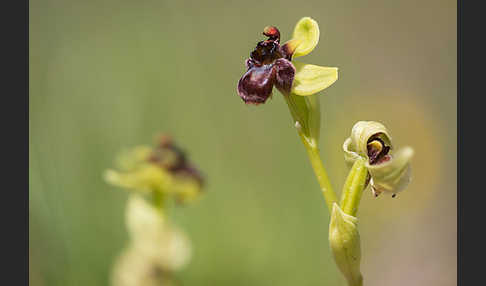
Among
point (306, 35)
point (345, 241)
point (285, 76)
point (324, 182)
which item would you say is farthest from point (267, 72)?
point (345, 241)

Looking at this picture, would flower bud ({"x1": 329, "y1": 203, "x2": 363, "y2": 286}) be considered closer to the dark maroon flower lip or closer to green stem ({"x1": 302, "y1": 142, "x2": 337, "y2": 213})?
green stem ({"x1": 302, "y1": 142, "x2": 337, "y2": 213})

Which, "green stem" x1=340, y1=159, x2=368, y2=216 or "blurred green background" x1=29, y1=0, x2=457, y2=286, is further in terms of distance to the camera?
"blurred green background" x1=29, y1=0, x2=457, y2=286

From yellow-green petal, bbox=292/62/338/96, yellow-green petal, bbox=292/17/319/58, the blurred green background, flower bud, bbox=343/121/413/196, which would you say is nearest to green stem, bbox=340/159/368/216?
flower bud, bbox=343/121/413/196

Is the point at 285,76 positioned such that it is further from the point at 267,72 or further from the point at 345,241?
the point at 345,241

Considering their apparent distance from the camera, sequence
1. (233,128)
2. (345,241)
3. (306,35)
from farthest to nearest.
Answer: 1. (233,128)
2. (306,35)
3. (345,241)

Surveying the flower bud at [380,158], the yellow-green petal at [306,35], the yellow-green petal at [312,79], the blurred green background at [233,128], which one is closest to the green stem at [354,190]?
the flower bud at [380,158]
